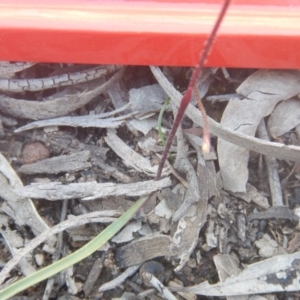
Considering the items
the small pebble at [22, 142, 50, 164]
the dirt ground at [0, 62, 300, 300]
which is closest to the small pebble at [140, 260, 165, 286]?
the dirt ground at [0, 62, 300, 300]

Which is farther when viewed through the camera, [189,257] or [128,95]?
[128,95]

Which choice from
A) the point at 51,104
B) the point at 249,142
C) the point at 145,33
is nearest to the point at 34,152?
the point at 51,104

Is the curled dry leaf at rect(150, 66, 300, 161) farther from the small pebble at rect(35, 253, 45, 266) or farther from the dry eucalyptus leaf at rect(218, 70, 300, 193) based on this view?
the small pebble at rect(35, 253, 45, 266)

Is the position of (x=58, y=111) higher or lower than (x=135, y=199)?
higher

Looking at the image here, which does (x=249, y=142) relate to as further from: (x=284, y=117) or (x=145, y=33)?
(x=145, y=33)

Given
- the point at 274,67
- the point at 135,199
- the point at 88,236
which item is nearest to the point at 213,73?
the point at 274,67

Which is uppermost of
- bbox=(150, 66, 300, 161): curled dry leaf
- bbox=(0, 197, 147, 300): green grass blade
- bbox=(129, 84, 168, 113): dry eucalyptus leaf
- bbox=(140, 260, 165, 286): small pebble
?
bbox=(129, 84, 168, 113): dry eucalyptus leaf

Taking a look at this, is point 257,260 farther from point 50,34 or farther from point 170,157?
point 50,34
